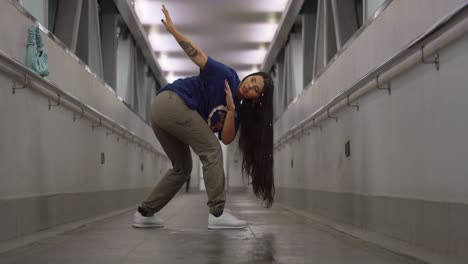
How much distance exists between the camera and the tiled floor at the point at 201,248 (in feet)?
8.55

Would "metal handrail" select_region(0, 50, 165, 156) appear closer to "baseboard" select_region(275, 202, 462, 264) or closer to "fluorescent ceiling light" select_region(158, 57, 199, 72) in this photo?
"baseboard" select_region(275, 202, 462, 264)

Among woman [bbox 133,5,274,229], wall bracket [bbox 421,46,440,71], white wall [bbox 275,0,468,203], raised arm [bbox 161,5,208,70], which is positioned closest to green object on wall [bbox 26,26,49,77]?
woman [bbox 133,5,274,229]

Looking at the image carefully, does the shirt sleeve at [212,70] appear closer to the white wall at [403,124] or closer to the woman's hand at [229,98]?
the woman's hand at [229,98]

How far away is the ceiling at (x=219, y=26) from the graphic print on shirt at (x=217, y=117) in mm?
6849

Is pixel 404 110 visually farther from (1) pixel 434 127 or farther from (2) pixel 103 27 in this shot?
(2) pixel 103 27

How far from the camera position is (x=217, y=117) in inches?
155

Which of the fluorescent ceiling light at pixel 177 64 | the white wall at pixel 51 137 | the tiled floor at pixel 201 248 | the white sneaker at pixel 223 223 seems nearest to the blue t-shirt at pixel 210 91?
the white sneaker at pixel 223 223

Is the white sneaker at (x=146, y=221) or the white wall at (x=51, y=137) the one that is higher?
the white wall at (x=51, y=137)

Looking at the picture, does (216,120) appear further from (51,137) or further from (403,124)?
(51,137)

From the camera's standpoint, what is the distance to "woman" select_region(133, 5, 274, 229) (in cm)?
383

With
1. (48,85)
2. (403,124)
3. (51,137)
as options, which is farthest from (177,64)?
(403,124)

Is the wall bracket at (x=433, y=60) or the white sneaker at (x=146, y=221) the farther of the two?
the white sneaker at (x=146, y=221)

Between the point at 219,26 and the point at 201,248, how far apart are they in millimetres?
9382

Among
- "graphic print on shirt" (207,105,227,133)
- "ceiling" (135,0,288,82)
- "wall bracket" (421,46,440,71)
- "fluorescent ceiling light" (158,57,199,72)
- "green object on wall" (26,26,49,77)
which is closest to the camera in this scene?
"wall bracket" (421,46,440,71)
